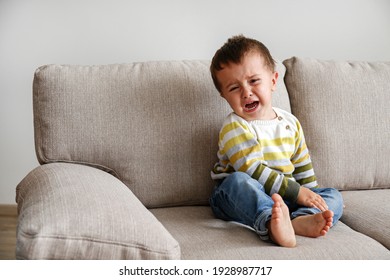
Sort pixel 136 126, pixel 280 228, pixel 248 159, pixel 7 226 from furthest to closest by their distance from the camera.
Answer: pixel 7 226, pixel 136 126, pixel 248 159, pixel 280 228

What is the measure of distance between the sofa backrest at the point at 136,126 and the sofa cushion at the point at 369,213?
48cm

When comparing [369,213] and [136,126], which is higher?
[136,126]

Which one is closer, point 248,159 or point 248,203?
point 248,203

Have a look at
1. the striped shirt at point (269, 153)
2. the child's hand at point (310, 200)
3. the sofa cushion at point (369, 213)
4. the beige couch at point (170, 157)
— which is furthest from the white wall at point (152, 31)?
the child's hand at point (310, 200)

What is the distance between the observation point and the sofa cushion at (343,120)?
1.87 metres

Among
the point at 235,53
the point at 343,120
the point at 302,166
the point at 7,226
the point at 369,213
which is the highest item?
the point at 235,53

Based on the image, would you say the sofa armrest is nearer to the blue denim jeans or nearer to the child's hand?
the blue denim jeans

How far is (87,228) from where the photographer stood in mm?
1104

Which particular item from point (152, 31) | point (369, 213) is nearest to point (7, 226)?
point (152, 31)

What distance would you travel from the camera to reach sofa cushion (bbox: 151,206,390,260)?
128 centimetres

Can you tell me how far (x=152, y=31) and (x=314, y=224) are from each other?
1.28m

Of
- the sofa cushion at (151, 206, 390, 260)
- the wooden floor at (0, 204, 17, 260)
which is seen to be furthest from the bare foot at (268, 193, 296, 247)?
the wooden floor at (0, 204, 17, 260)

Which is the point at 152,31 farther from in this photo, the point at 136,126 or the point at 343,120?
the point at 343,120
